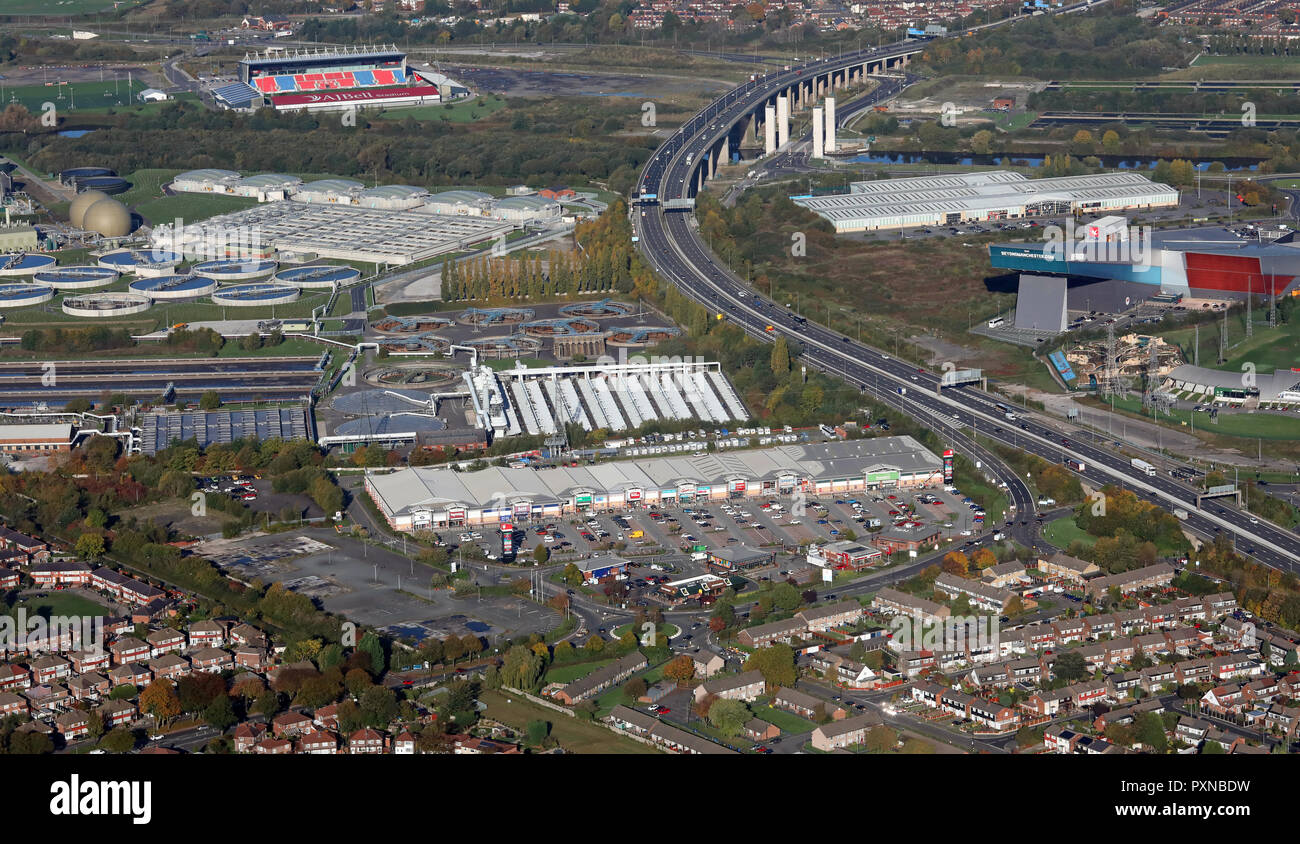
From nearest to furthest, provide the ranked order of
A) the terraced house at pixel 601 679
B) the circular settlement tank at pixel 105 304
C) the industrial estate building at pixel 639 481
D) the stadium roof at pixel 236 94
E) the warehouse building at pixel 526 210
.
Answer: the terraced house at pixel 601 679 → the industrial estate building at pixel 639 481 → the circular settlement tank at pixel 105 304 → the warehouse building at pixel 526 210 → the stadium roof at pixel 236 94

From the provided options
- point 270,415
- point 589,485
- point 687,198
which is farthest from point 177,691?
point 687,198

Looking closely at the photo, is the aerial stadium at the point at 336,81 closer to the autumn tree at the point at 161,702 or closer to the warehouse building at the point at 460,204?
the warehouse building at the point at 460,204

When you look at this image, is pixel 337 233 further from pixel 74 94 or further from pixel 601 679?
pixel 601 679

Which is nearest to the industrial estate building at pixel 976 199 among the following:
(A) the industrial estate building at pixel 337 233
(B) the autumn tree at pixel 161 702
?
(A) the industrial estate building at pixel 337 233

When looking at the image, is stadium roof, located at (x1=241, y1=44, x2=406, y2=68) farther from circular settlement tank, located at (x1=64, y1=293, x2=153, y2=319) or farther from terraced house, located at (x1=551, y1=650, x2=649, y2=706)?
terraced house, located at (x1=551, y1=650, x2=649, y2=706)

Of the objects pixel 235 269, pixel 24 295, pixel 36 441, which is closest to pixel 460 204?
pixel 235 269

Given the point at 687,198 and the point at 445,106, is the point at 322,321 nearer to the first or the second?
the point at 687,198
